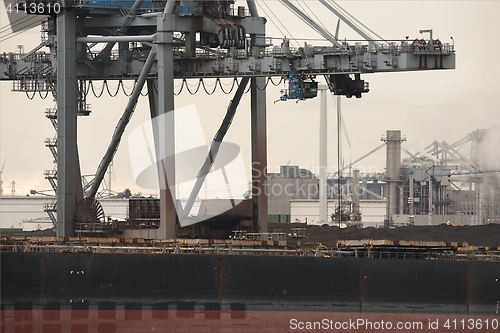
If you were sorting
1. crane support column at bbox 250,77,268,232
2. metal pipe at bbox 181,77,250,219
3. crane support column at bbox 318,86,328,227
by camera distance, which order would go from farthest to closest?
crane support column at bbox 318,86,328,227
metal pipe at bbox 181,77,250,219
crane support column at bbox 250,77,268,232

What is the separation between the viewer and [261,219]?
71.1 meters

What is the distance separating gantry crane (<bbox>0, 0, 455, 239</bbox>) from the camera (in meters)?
65.1

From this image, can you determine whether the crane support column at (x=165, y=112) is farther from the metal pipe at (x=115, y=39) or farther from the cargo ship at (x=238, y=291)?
the cargo ship at (x=238, y=291)

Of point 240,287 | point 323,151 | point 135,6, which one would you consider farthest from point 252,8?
point 323,151

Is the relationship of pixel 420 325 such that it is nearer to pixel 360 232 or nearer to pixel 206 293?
pixel 206 293

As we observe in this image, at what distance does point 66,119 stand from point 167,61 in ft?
25.1

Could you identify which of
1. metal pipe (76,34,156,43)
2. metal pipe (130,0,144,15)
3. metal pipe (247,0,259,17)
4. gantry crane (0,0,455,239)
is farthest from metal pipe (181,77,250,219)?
metal pipe (130,0,144,15)

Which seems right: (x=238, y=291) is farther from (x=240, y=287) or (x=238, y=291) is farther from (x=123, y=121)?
(x=123, y=121)

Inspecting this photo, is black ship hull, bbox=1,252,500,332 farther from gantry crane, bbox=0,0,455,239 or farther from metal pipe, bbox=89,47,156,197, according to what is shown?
metal pipe, bbox=89,47,156,197

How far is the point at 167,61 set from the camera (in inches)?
2566

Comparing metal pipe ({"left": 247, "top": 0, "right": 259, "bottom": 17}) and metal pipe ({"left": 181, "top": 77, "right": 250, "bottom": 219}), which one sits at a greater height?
metal pipe ({"left": 247, "top": 0, "right": 259, "bottom": 17})

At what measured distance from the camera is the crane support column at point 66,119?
67312 millimetres

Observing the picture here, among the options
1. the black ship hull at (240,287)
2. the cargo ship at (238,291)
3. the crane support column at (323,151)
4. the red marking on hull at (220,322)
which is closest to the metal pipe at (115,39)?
the cargo ship at (238,291)

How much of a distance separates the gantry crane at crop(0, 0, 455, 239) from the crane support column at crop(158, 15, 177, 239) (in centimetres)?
6
